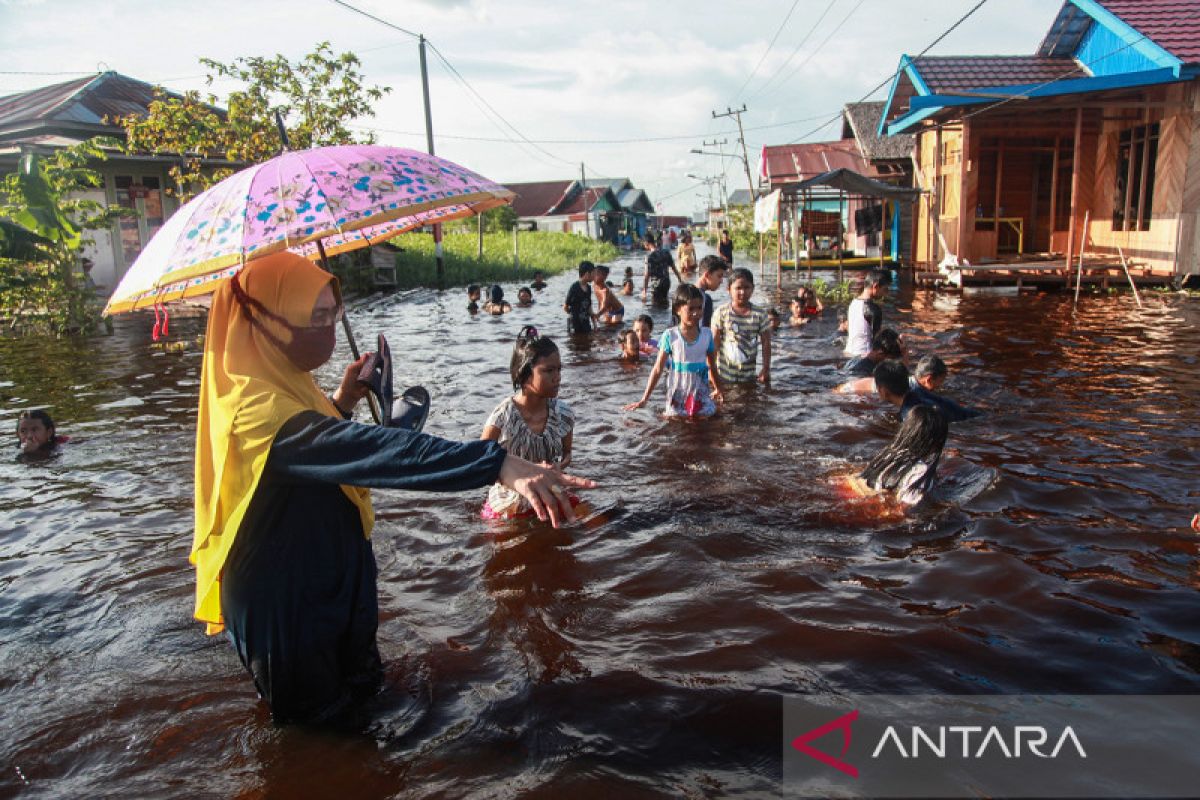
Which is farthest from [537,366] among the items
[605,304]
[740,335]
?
[605,304]

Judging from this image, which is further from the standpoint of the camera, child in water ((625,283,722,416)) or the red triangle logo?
child in water ((625,283,722,416))

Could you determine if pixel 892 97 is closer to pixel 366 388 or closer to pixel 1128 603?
pixel 1128 603

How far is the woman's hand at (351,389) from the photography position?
3.21 metres

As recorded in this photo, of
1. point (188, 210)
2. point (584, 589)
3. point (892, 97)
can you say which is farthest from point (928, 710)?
point (892, 97)

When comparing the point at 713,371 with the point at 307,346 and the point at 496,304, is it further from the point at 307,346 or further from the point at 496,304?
the point at 496,304

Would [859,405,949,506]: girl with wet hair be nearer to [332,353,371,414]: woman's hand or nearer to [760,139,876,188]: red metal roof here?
[332,353,371,414]: woman's hand

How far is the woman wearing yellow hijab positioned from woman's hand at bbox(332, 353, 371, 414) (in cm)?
38

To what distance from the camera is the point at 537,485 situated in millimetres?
2291

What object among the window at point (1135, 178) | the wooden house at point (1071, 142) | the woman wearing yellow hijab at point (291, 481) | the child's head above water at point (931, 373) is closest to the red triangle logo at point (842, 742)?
the woman wearing yellow hijab at point (291, 481)

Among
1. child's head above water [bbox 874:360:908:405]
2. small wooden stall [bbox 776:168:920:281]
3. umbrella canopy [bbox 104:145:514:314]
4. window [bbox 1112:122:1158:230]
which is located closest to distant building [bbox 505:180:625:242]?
small wooden stall [bbox 776:168:920:281]

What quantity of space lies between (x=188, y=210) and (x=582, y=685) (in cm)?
271

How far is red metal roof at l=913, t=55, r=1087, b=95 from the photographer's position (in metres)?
18.8

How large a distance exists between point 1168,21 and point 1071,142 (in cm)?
352

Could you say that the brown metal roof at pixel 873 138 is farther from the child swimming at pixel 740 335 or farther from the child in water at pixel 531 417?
the child in water at pixel 531 417
